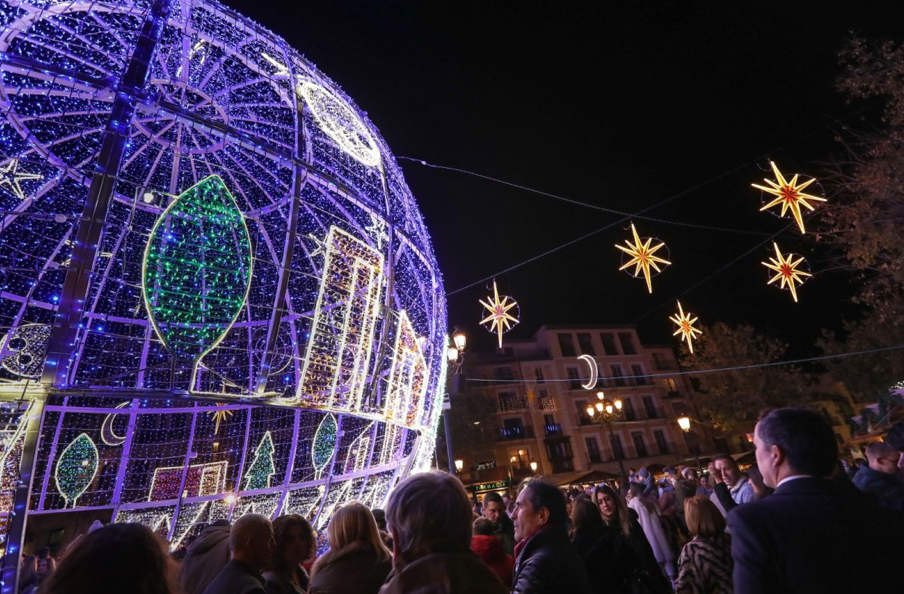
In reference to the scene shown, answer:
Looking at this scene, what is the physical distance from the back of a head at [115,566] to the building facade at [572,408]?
98.6ft

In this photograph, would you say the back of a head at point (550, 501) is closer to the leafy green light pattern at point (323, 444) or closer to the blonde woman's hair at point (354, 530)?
the blonde woman's hair at point (354, 530)

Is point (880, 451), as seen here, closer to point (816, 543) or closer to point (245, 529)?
point (816, 543)

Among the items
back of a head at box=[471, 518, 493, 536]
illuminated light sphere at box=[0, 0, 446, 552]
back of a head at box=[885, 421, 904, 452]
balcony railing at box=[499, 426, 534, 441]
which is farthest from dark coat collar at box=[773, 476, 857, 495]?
balcony railing at box=[499, 426, 534, 441]

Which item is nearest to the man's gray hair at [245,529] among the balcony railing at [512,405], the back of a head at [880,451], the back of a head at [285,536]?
the back of a head at [285,536]

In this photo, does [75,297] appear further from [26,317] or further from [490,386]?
[490,386]

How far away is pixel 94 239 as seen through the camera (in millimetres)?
2789

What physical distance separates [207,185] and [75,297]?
1170 millimetres

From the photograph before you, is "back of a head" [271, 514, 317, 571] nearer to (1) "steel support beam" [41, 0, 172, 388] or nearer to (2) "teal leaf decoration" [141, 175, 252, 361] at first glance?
(2) "teal leaf decoration" [141, 175, 252, 361]

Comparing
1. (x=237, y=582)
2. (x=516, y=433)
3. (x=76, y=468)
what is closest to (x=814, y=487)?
(x=237, y=582)

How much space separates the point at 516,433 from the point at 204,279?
34989 mm

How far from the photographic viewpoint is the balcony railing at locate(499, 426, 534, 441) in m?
35.7

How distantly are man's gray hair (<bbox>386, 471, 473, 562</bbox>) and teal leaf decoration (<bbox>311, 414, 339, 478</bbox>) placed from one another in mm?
2850

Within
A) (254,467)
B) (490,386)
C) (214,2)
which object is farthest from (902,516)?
(490,386)

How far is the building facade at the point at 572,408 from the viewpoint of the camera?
3541cm
